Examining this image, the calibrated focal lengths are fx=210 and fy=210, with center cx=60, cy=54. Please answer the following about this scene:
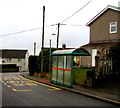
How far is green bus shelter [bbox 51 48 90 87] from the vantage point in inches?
603

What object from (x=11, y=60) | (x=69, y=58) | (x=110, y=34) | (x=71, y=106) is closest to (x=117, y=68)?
(x=69, y=58)

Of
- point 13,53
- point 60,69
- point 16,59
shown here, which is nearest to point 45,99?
point 60,69

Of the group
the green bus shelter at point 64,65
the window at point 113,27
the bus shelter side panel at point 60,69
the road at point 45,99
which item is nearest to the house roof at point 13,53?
the window at point 113,27

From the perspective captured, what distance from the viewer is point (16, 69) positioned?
64.0 m

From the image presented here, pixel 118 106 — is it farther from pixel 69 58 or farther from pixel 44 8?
pixel 44 8

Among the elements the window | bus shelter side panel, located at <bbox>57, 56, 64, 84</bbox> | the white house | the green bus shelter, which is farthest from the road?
the white house

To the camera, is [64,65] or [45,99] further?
[64,65]

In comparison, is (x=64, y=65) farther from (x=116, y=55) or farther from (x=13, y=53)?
(x=13, y=53)

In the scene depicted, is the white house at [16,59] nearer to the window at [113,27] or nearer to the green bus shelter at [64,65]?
the window at [113,27]

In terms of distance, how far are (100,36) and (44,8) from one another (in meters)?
8.19

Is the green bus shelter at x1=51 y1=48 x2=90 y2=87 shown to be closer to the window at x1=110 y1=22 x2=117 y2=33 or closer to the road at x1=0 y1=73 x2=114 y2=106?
the road at x1=0 y1=73 x2=114 y2=106

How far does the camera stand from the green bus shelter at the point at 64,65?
15320 mm

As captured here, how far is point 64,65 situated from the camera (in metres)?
16.3

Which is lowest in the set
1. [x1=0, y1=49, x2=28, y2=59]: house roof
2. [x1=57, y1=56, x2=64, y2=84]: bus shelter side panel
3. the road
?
the road
